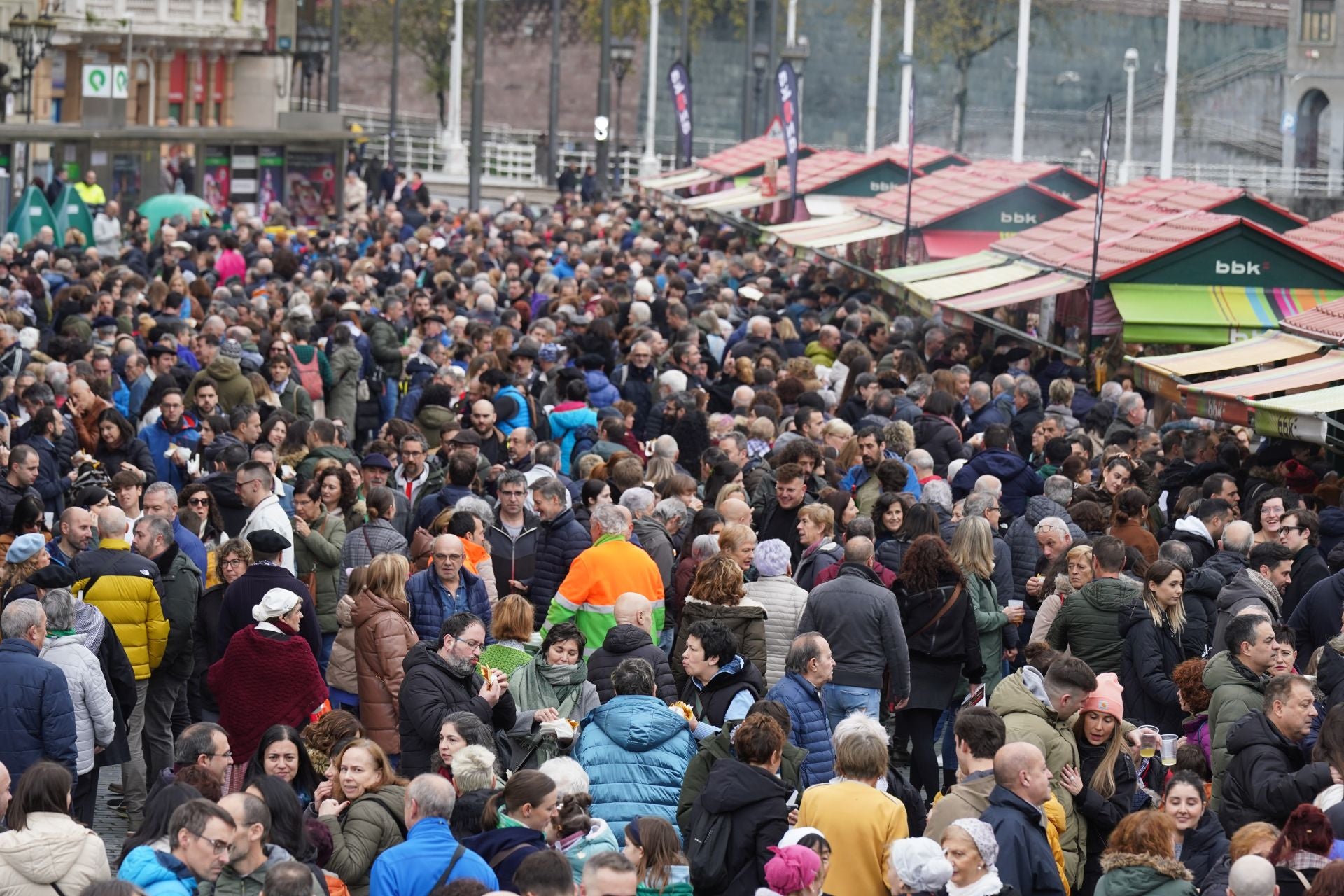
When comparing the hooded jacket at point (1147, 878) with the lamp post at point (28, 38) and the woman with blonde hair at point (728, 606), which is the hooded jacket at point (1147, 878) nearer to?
the woman with blonde hair at point (728, 606)

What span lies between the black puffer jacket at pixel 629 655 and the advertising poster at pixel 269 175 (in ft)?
94.2

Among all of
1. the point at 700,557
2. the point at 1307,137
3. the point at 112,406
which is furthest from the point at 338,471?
the point at 1307,137

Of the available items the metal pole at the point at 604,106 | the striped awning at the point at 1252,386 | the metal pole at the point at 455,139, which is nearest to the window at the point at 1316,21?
the metal pole at the point at 604,106

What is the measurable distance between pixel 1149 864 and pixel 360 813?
268 cm

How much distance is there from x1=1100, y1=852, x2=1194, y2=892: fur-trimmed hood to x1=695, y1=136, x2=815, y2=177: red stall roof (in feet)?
102

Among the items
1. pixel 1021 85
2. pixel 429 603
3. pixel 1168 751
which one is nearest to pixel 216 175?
pixel 1021 85

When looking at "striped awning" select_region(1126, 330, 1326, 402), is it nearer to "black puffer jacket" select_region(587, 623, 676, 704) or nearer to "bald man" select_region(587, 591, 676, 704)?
"bald man" select_region(587, 591, 676, 704)

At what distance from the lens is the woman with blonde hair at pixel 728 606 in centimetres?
981

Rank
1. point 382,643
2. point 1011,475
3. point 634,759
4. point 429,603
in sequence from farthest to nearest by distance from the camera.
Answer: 1. point 1011,475
2. point 429,603
3. point 382,643
4. point 634,759

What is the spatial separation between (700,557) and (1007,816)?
4111 mm

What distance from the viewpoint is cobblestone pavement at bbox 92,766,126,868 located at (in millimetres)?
9883

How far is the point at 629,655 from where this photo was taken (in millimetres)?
8977

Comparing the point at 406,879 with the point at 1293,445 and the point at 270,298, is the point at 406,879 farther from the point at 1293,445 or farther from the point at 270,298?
the point at 270,298

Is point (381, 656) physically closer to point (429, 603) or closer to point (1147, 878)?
point (429, 603)
